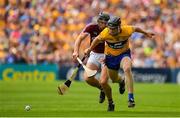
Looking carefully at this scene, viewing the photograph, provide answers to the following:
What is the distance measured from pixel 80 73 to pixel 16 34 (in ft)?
12.1

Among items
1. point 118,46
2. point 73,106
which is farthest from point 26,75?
point 118,46

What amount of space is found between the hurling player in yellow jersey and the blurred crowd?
17439 mm

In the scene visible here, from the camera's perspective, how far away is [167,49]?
3453 cm

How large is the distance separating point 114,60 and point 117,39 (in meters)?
0.59

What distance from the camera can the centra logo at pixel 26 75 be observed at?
36312 millimetres

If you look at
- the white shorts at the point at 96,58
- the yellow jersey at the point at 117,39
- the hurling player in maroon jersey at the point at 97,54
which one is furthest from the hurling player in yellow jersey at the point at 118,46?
the white shorts at the point at 96,58

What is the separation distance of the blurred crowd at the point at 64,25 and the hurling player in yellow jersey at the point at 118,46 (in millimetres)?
17439

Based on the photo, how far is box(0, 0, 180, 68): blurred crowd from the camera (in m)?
35.3

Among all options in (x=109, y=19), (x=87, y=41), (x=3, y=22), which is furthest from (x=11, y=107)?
(x=3, y=22)

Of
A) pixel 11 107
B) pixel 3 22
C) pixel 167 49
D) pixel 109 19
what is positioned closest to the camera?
pixel 109 19

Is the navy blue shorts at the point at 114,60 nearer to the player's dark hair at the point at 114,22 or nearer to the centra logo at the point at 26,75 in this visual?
the player's dark hair at the point at 114,22

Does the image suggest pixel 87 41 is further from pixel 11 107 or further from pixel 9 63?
pixel 11 107

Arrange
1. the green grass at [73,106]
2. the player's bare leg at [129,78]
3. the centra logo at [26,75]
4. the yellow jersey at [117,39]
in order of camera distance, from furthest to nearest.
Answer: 1. the centra logo at [26,75]
2. the yellow jersey at [117,39]
3. the player's bare leg at [129,78]
4. the green grass at [73,106]

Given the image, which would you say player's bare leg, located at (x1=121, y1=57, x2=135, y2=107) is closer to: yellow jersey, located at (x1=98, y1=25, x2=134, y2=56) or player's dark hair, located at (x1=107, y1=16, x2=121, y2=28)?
yellow jersey, located at (x1=98, y1=25, x2=134, y2=56)
